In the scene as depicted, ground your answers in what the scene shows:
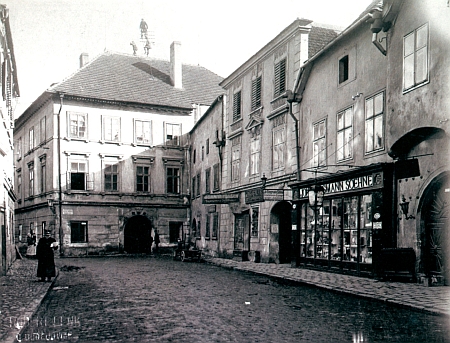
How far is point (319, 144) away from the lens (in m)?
19.0

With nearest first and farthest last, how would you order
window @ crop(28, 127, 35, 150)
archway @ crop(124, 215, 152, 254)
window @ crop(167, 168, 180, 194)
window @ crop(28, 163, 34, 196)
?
archway @ crop(124, 215, 152, 254) → window @ crop(167, 168, 180, 194) → window @ crop(28, 163, 34, 196) → window @ crop(28, 127, 35, 150)

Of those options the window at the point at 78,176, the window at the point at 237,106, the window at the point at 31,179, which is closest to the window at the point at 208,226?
the window at the point at 237,106

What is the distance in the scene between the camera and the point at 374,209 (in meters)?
15.1

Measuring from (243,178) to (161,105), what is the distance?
12929 mm

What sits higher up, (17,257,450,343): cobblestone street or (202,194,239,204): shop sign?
(202,194,239,204): shop sign

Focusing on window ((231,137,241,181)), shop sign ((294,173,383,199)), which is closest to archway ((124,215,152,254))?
window ((231,137,241,181))

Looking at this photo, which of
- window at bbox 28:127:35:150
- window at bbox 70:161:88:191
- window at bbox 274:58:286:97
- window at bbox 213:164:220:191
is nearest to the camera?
window at bbox 274:58:286:97

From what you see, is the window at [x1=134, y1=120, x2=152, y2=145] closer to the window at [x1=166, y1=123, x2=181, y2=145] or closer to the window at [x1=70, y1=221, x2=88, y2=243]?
the window at [x1=166, y1=123, x2=181, y2=145]

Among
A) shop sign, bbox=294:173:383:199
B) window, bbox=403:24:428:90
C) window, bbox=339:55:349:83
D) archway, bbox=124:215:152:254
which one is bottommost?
archway, bbox=124:215:152:254

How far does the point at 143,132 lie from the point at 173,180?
165 inches

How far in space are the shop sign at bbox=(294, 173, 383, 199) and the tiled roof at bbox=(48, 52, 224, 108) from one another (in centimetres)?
2054

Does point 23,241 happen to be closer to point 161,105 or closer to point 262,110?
point 161,105

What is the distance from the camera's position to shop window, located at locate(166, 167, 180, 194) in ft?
123

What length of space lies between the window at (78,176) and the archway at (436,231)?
25575 mm
